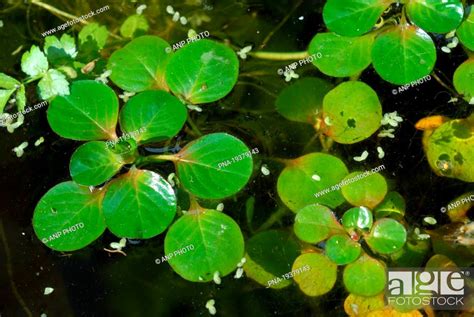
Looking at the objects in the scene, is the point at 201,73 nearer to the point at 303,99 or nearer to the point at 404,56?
the point at 303,99

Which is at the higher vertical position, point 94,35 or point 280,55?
point 94,35

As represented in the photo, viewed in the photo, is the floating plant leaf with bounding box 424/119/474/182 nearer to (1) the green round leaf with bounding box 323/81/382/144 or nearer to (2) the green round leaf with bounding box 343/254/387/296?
(1) the green round leaf with bounding box 323/81/382/144

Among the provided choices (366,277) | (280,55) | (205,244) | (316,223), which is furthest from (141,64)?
(366,277)

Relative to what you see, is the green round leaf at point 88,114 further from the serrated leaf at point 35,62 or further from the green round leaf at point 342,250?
the green round leaf at point 342,250

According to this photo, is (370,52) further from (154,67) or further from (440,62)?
(154,67)

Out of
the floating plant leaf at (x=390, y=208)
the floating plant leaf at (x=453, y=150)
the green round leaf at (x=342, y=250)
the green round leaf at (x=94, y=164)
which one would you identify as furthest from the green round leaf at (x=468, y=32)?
the green round leaf at (x=94, y=164)

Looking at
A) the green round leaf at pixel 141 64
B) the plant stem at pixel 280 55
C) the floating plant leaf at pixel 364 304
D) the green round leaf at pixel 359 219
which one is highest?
the green round leaf at pixel 141 64

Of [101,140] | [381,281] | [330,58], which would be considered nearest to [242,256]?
[381,281]
